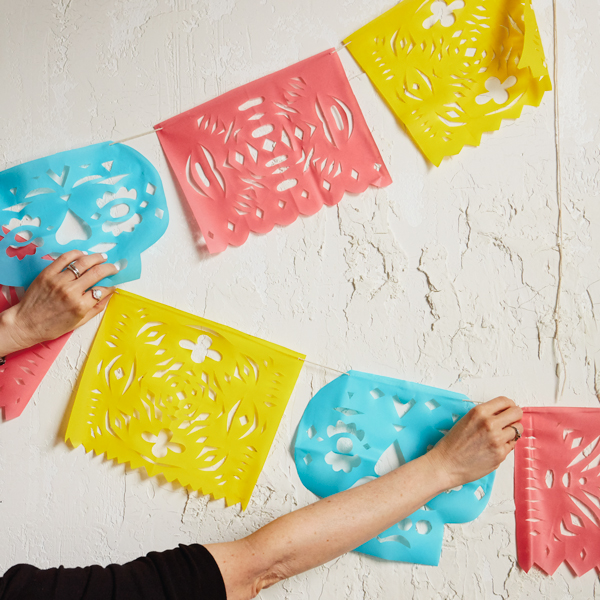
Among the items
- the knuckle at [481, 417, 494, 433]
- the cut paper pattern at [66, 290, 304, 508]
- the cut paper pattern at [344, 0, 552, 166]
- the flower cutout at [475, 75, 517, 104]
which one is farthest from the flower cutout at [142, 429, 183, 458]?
the flower cutout at [475, 75, 517, 104]

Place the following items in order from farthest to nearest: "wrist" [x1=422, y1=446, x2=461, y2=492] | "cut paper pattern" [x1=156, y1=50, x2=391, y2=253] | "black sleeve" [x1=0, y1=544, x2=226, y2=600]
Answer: "cut paper pattern" [x1=156, y1=50, x2=391, y2=253] → "wrist" [x1=422, y1=446, x2=461, y2=492] → "black sleeve" [x1=0, y1=544, x2=226, y2=600]

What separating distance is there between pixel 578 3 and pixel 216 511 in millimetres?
1347

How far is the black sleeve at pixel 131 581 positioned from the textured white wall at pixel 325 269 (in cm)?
24

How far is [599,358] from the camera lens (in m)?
1.00

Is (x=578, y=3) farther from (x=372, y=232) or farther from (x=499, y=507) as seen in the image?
(x=499, y=507)

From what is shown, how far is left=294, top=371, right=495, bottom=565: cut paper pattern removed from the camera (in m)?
1.01

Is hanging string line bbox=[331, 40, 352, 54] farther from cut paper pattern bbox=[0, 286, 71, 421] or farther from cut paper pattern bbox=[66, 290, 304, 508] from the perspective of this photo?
cut paper pattern bbox=[0, 286, 71, 421]

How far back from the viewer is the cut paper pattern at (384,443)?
39.6 inches

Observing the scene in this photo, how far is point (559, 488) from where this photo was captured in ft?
3.25

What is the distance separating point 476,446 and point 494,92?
734 millimetres

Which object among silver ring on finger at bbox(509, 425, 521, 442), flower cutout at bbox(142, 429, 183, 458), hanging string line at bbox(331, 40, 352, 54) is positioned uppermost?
hanging string line at bbox(331, 40, 352, 54)

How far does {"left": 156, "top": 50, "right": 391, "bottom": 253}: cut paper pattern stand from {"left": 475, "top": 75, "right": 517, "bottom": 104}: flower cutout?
245 millimetres

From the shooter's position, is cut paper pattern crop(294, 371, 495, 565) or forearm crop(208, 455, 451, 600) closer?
forearm crop(208, 455, 451, 600)

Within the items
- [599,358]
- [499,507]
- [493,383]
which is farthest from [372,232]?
[499,507]
